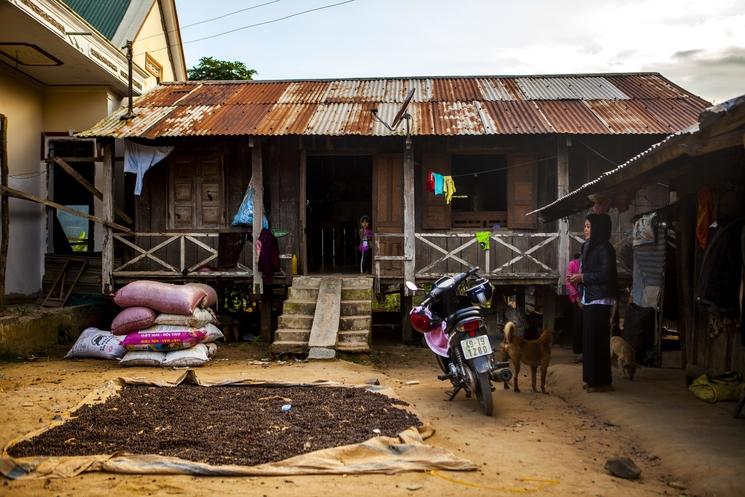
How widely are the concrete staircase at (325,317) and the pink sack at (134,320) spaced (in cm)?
182

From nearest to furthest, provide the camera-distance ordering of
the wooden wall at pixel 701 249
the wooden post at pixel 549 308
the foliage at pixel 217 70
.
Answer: the wooden wall at pixel 701 249 → the wooden post at pixel 549 308 → the foliage at pixel 217 70

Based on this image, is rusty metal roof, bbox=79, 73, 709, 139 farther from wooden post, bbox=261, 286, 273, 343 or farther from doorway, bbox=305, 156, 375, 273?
wooden post, bbox=261, 286, 273, 343

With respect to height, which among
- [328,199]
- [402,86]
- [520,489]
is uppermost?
[402,86]

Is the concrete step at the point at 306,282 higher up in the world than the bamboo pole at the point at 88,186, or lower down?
lower down

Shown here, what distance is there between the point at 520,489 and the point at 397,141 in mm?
8432

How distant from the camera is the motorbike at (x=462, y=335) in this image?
568 cm

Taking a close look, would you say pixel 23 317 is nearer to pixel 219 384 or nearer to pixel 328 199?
pixel 219 384

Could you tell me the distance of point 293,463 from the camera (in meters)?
4.05

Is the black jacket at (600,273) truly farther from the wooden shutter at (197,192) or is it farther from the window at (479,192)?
the wooden shutter at (197,192)

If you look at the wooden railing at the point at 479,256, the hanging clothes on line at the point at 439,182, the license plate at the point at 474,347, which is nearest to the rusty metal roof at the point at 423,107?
the hanging clothes on line at the point at 439,182

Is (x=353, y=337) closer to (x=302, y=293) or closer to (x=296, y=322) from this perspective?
(x=296, y=322)

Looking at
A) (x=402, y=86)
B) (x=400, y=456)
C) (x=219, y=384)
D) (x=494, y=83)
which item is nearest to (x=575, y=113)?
(x=494, y=83)

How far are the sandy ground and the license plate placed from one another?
1.87ft

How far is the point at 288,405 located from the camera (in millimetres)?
5582
